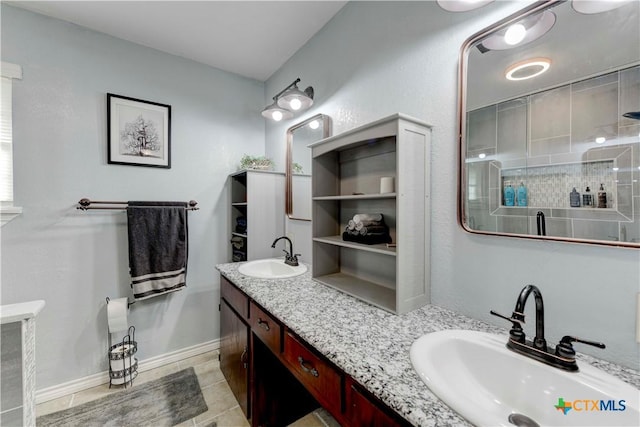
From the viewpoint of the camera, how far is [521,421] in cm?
72

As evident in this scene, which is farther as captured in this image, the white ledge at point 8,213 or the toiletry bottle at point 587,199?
the white ledge at point 8,213

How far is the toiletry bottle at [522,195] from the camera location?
37.0 inches

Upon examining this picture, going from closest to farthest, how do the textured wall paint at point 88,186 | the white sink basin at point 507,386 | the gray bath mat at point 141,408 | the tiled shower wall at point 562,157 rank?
the white sink basin at point 507,386 < the tiled shower wall at point 562,157 < the gray bath mat at point 141,408 < the textured wall paint at point 88,186

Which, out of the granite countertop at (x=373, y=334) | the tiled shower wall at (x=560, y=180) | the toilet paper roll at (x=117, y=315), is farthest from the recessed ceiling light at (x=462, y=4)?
the toilet paper roll at (x=117, y=315)

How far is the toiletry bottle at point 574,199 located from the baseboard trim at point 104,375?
9.13 feet

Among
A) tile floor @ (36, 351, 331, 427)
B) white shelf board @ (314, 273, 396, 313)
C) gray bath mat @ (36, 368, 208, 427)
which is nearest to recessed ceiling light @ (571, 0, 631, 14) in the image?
white shelf board @ (314, 273, 396, 313)

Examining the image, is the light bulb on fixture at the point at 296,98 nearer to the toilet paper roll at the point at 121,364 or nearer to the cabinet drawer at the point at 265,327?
the cabinet drawer at the point at 265,327

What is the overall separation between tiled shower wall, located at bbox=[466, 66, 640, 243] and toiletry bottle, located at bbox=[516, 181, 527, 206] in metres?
0.02

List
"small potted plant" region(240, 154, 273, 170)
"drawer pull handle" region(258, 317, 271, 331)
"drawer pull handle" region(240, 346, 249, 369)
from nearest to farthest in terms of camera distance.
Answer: "drawer pull handle" region(258, 317, 271, 331) → "drawer pull handle" region(240, 346, 249, 369) → "small potted plant" region(240, 154, 273, 170)

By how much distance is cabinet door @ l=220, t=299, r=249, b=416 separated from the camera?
1.55 metres

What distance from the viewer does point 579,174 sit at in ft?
2.68

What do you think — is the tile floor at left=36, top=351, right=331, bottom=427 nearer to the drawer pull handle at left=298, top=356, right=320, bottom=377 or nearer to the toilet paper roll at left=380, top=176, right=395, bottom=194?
the drawer pull handle at left=298, top=356, right=320, bottom=377

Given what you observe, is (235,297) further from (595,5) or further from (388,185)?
(595,5)

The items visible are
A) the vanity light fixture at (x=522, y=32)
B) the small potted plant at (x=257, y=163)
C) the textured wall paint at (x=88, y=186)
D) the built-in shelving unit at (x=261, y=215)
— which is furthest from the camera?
the small potted plant at (x=257, y=163)
